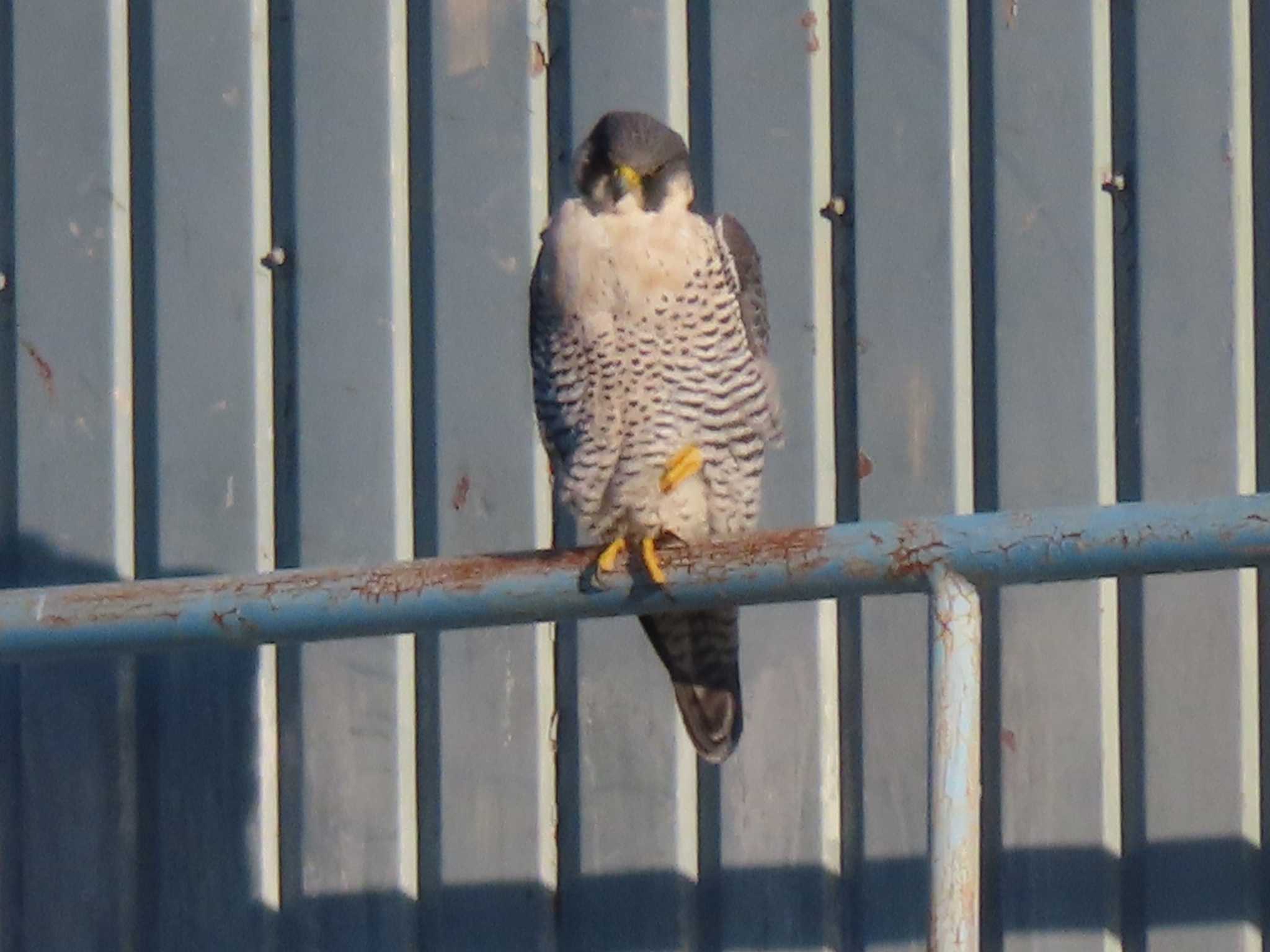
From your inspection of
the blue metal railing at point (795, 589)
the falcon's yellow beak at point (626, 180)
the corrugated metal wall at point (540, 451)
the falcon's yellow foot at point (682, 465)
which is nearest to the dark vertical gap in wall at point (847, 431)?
the corrugated metal wall at point (540, 451)

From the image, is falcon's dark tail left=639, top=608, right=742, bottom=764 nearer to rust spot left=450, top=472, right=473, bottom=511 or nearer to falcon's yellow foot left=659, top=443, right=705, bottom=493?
falcon's yellow foot left=659, top=443, right=705, bottom=493

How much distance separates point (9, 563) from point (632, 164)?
51.5 inches

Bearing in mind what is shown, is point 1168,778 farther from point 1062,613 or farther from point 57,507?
point 57,507

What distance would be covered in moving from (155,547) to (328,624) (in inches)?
50.5

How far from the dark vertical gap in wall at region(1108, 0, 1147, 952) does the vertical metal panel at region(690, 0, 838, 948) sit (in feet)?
1.47

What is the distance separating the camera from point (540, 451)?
3.45 meters

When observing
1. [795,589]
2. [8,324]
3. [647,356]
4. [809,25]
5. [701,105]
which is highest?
[809,25]

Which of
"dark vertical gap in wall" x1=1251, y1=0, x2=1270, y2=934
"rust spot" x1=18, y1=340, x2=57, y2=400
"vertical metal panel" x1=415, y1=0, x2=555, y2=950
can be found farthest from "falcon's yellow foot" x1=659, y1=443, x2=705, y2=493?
"rust spot" x1=18, y1=340, x2=57, y2=400

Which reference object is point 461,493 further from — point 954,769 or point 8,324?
point 954,769

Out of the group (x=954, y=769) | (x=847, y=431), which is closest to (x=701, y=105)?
(x=847, y=431)

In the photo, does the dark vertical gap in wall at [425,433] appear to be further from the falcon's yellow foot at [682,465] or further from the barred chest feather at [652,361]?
the falcon's yellow foot at [682,465]

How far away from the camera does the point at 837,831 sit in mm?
3291

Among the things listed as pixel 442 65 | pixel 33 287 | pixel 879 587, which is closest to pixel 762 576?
pixel 879 587

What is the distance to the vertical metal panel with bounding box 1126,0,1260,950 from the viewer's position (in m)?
3.12
